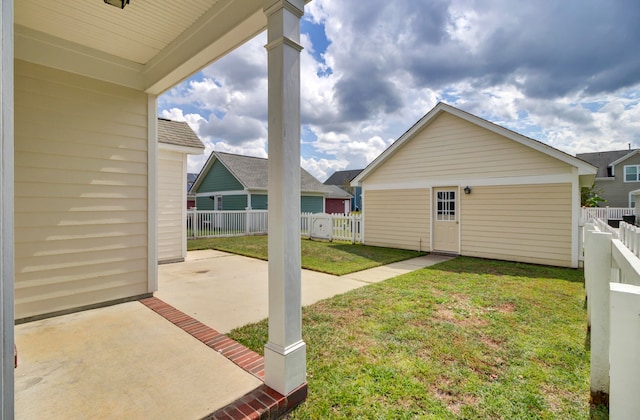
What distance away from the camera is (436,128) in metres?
9.01

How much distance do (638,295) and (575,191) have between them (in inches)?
307

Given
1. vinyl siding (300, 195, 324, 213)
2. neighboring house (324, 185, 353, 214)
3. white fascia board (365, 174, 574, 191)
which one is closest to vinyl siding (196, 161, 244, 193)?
vinyl siding (300, 195, 324, 213)

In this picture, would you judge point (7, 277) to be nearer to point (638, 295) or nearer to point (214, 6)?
point (638, 295)

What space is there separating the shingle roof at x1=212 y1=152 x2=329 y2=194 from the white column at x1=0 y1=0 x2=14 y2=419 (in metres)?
15.4

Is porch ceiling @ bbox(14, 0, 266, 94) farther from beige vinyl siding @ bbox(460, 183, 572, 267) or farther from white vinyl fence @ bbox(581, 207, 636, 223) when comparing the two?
white vinyl fence @ bbox(581, 207, 636, 223)

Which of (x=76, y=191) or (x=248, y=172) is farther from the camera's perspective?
(x=248, y=172)

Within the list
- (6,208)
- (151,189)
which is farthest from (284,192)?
(151,189)

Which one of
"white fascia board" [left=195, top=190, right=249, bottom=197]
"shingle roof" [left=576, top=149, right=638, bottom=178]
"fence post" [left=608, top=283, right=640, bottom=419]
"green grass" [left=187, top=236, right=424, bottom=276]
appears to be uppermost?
"shingle roof" [left=576, top=149, right=638, bottom=178]

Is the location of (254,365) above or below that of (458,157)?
below

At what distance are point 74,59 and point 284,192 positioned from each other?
3.65m

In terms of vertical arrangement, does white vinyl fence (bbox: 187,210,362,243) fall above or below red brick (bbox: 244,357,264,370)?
above

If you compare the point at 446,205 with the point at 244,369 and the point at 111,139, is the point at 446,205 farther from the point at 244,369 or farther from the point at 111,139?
the point at 111,139

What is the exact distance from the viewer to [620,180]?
22.0m

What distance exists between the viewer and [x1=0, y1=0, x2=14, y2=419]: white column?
0.99 m
